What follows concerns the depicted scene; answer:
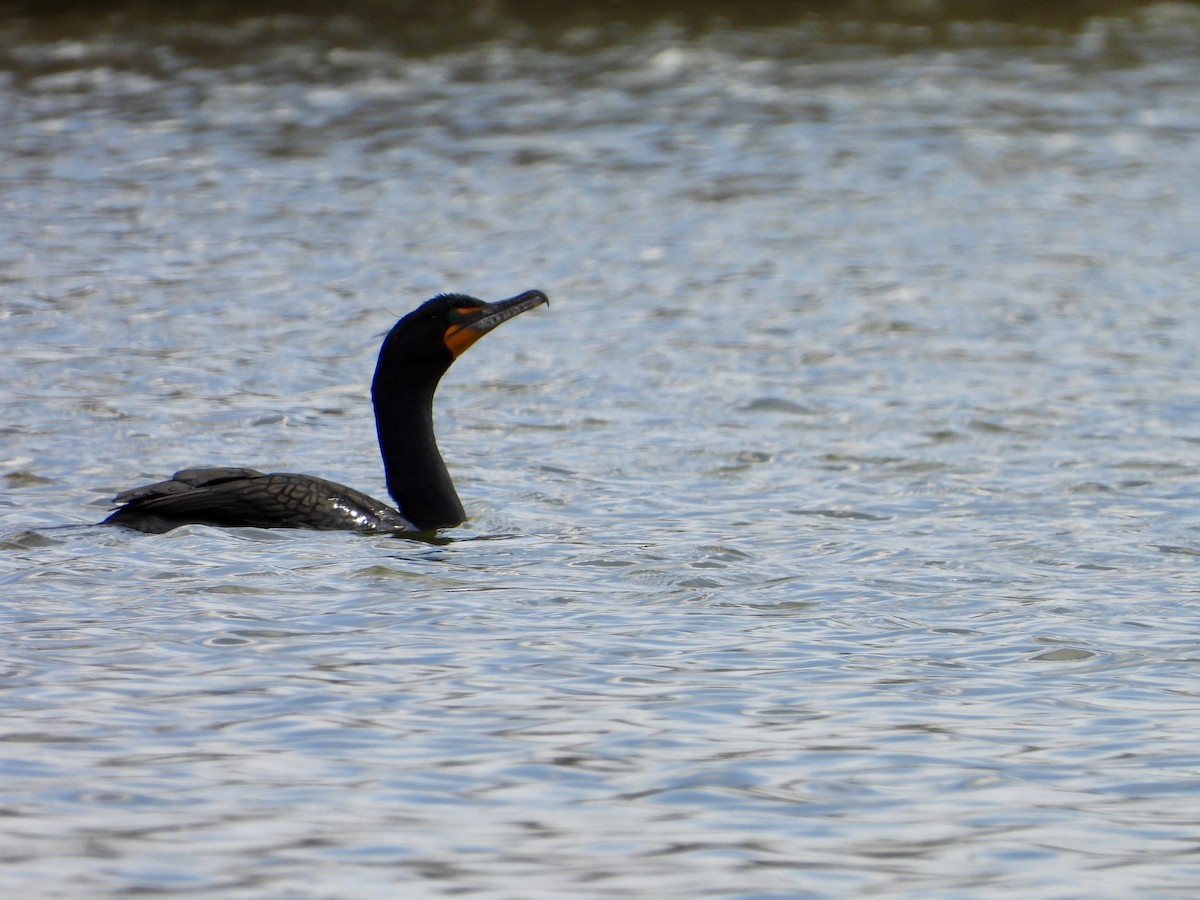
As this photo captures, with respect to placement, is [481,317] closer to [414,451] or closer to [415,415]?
[415,415]

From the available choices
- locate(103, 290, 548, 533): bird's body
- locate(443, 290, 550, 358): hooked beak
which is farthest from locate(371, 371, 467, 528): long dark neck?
locate(443, 290, 550, 358): hooked beak

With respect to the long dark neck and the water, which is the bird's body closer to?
the long dark neck

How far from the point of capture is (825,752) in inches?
215

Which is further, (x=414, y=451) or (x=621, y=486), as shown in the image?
(x=621, y=486)

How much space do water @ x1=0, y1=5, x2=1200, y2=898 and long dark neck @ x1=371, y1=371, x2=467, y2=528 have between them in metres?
0.23

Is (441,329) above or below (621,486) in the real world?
above

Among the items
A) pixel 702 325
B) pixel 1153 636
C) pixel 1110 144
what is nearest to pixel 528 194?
pixel 702 325

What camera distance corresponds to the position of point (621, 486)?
31.7 ft

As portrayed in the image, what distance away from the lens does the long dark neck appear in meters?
8.70

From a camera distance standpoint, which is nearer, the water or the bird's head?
the water

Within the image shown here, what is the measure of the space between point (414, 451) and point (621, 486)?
4.28 ft

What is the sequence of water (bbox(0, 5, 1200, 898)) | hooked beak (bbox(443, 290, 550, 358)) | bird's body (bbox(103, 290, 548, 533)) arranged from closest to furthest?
water (bbox(0, 5, 1200, 898)) → bird's body (bbox(103, 290, 548, 533)) → hooked beak (bbox(443, 290, 550, 358))

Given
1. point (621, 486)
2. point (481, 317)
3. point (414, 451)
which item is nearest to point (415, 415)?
point (414, 451)

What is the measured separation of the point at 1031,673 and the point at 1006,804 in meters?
1.33
